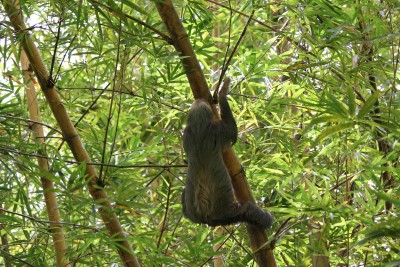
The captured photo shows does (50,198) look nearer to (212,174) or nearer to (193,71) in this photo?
(212,174)

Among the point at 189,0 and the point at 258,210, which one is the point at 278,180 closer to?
the point at 258,210

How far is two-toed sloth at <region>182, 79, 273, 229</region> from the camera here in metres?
2.12

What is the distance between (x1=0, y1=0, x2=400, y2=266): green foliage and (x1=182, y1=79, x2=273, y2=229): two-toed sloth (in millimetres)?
85

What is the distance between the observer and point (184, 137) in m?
2.34

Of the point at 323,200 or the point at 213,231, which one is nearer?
the point at 323,200

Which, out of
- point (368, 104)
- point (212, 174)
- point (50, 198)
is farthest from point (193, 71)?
point (50, 198)

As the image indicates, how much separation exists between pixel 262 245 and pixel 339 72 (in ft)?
2.40

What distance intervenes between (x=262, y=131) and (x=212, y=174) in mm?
696

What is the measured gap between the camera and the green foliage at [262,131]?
6.52 ft

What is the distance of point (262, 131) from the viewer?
282 cm

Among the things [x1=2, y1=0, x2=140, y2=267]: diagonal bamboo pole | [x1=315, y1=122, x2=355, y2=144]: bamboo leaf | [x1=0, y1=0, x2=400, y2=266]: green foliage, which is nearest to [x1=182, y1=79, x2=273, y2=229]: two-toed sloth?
[x1=0, y1=0, x2=400, y2=266]: green foliage

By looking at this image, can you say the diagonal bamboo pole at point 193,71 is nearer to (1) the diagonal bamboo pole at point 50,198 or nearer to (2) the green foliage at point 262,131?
(2) the green foliage at point 262,131

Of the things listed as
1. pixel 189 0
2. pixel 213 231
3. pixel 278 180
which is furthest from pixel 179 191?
pixel 189 0

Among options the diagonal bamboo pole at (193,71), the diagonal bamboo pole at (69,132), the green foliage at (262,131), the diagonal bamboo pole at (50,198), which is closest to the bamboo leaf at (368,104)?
the green foliage at (262,131)
